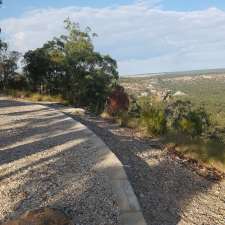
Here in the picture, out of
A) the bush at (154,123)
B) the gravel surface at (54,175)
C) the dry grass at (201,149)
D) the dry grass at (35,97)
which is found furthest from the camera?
the dry grass at (35,97)

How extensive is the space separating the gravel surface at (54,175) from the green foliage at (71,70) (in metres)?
18.3

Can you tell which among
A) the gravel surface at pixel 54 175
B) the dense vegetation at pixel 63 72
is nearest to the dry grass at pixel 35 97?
the dense vegetation at pixel 63 72

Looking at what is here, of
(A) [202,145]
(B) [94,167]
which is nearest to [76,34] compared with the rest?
(A) [202,145]

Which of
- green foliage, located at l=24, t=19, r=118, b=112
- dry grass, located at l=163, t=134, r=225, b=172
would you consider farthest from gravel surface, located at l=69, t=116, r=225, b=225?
green foliage, located at l=24, t=19, r=118, b=112

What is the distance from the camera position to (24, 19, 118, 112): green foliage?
31266 millimetres

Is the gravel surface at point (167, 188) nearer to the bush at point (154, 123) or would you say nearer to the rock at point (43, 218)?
the rock at point (43, 218)

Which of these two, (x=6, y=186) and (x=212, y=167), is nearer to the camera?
(x=6, y=186)

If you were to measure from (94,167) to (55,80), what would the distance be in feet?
77.2

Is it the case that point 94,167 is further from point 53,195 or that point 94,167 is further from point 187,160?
point 187,160

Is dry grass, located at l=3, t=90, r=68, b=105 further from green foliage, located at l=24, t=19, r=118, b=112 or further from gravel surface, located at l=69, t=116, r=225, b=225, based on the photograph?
gravel surface, located at l=69, t=116, r=225, b=225

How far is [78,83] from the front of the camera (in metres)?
31.3

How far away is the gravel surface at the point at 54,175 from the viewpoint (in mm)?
6336

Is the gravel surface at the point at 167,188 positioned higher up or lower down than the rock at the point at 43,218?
lower down

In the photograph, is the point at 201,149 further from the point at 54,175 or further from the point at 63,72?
the point at 63,72
